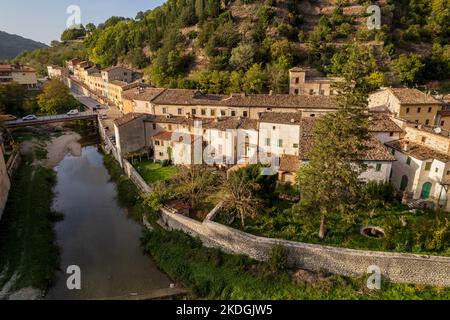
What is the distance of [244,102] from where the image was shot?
128ft

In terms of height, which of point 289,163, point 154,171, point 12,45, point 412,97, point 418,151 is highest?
point 12,45

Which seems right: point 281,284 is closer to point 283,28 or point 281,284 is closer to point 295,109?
point 295,109

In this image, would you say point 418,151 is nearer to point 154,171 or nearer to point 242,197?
point 242,197

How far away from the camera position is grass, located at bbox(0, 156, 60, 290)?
20281 mm

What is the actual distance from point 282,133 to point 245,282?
16289 mm

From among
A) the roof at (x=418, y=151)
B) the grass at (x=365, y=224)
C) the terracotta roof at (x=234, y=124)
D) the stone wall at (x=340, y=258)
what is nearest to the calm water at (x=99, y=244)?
the stone wall at (x=340, y=258)

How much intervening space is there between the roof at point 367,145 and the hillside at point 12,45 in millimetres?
167090

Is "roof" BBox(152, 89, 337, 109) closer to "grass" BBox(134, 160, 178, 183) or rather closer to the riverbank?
"grass" BBox(134, 160, 178, 183)

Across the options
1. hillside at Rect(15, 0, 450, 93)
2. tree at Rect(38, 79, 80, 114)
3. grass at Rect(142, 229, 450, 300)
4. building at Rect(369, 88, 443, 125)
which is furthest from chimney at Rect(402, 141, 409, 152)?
tree at Rect(38, 79, 80, 114)

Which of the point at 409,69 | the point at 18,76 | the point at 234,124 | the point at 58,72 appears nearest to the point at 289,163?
the point at 234,124

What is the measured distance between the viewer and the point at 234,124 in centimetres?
3291

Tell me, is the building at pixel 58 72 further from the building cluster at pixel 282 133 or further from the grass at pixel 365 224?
the grass at pixel 365 224

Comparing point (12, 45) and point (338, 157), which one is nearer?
point (338, 157)

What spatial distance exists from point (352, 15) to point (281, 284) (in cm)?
7160
